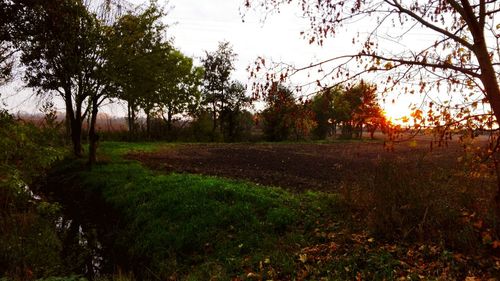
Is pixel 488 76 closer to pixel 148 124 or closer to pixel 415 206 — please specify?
pixel 415 206

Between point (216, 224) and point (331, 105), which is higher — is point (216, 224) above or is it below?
below

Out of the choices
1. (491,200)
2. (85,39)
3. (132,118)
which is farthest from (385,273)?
(132,118)

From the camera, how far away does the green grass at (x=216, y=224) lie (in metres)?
9.45

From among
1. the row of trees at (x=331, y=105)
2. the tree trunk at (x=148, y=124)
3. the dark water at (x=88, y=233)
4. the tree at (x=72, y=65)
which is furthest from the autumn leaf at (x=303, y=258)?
the tree trunk at (x=148, y=124)

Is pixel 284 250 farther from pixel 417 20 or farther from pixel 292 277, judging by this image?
pixel 417 20

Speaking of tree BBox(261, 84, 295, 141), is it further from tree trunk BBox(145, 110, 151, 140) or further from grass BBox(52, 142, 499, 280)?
tree trunk BBox(145, 110, 151, 140)

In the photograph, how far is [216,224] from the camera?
11539mm

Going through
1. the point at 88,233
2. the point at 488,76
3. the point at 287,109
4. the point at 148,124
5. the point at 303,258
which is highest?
the point at 148,124

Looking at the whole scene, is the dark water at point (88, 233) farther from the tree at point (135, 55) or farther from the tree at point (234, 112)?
the tree at point (234, 112)

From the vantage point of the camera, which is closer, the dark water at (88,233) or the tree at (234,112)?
the dark water at (88,233)

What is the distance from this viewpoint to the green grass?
372 inches

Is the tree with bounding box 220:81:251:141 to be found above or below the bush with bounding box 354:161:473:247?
above

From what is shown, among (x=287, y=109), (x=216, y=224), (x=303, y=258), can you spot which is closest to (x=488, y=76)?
(x=287, y=109)

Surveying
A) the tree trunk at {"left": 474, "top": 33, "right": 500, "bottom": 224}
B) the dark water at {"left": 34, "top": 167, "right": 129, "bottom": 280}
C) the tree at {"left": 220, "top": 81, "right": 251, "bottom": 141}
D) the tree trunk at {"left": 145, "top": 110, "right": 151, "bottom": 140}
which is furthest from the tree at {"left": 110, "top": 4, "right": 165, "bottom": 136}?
the tree at {"left": 220, "top": 81, "right": 251, "bottom": 141}
